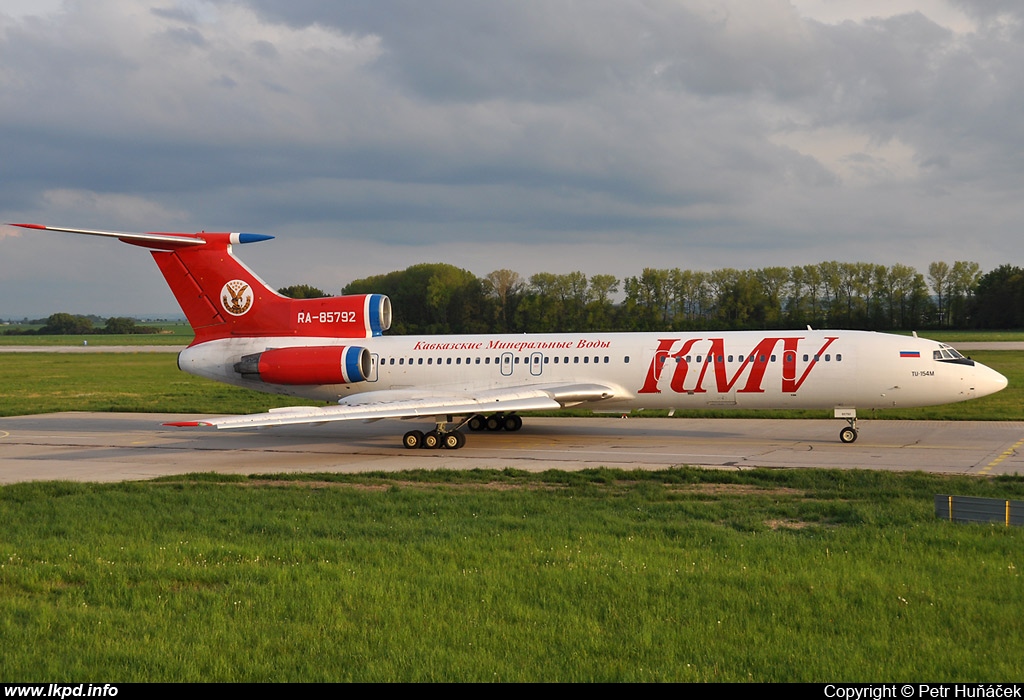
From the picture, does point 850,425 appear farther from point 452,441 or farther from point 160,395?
point 160,395

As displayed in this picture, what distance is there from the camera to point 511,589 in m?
9.31

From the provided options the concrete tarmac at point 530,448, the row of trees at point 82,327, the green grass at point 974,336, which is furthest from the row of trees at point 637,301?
the row of trees at point 82,327

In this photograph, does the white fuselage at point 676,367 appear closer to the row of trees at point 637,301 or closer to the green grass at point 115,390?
the green grass at point 115,390

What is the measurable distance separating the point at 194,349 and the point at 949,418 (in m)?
23.3

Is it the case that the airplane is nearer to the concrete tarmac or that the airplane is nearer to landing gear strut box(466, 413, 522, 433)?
landing gear strut box(466, 413, 522, 433)

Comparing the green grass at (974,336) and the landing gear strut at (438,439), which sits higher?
the green grass at (974,336)

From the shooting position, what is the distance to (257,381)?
84.5ft

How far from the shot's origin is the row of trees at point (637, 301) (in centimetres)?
7406

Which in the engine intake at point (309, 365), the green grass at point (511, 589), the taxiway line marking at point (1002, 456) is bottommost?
the taxiway line marking at point (1002, 456)

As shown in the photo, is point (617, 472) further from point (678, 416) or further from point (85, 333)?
point (85, 333)

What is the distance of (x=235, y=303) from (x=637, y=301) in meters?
54.4

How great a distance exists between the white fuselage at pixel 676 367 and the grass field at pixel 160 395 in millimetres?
4236

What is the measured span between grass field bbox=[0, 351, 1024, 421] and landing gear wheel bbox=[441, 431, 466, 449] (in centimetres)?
643
